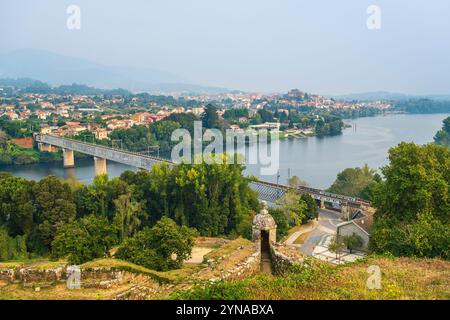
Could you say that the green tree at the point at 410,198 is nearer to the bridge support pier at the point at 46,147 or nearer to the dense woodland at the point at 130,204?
the dense woodland at the point at 130,204

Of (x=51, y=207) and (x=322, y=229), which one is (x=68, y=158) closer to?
(x=51, y=207)

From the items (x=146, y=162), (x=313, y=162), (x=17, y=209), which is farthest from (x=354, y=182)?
(x=17, y=209)

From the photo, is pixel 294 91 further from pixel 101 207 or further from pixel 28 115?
pixel 101 207

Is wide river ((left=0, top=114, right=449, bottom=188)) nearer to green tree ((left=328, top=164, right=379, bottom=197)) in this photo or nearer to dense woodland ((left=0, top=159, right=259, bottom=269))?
green tree ((left=328, top=164, right=379, bottom=197))

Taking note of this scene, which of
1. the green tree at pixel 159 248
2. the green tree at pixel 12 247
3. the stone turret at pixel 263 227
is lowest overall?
the green tree at pixel 12 247

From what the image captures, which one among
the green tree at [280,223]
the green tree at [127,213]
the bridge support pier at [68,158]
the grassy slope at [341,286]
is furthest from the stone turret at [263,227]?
the bridge support pier at [68,158]

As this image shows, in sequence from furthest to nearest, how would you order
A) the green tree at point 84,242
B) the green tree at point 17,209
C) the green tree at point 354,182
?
the green tree at point 354,182
the green tree at point 17,209
the green tree at point 84,242
